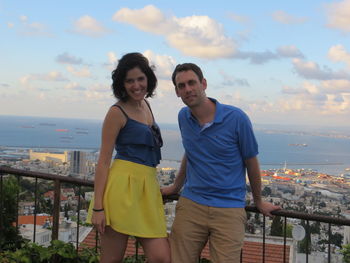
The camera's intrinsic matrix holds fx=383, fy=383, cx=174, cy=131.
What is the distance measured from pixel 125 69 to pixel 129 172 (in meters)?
0.68

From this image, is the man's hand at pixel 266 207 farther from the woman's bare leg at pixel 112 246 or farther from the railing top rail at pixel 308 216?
the woman's bare leg at pixel 112 246

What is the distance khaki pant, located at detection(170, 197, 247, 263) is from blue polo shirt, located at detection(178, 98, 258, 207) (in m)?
0.07

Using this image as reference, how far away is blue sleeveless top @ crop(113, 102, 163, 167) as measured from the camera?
2.49 meters

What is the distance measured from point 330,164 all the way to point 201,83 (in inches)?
2194

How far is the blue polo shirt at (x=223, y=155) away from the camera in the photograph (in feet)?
8.02

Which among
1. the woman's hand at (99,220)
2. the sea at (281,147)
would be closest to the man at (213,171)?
the woman's hand at (99,220)

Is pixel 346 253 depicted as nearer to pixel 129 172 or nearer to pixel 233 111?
pixel 233 111

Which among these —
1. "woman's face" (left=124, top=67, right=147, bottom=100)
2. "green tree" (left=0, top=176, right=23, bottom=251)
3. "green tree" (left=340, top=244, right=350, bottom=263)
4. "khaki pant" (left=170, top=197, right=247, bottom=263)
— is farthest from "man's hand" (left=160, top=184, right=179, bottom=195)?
"green tree" (left=340, top=244, right=350, bottom=263)

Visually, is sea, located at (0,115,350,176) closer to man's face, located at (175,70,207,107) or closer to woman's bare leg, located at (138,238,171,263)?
woman's bare leg, located at (138,238,171,263)

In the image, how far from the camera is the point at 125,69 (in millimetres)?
2488

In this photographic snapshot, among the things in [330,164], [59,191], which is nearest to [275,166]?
[330,164]

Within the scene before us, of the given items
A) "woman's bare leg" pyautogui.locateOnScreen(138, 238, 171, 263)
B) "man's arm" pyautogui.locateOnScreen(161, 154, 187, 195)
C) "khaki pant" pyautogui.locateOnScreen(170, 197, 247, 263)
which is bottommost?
"woman's bare leg" pyautogui.locateOnScreen(138, 238, 171, 263)

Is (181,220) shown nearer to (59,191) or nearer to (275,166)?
(59,191)

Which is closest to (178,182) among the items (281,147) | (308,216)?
(308,216)
